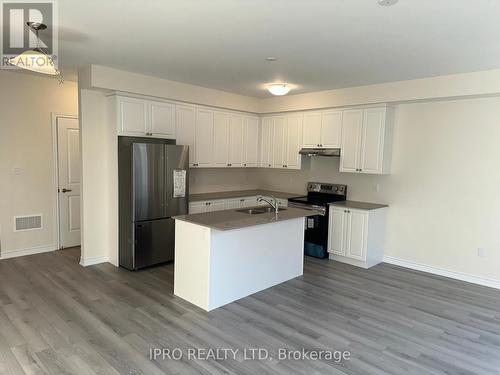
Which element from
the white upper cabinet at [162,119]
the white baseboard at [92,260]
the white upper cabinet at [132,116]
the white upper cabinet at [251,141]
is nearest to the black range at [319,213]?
the white upper cabinet at [251,141]

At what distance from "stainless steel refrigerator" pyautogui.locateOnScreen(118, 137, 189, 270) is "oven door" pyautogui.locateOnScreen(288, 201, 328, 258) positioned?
2.09 metres

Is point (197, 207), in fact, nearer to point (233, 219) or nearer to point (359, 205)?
point (233, 219)

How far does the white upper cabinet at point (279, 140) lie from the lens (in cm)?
644

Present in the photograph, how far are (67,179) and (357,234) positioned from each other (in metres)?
4.62

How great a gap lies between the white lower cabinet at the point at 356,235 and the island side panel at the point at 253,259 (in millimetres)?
963

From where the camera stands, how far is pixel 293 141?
627 cm

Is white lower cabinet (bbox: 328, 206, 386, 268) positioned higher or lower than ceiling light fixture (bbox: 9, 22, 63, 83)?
lower

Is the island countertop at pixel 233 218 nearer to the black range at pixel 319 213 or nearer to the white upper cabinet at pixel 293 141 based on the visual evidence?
the black range at pixel 319 213

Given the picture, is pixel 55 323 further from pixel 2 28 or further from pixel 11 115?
pixel 11 115

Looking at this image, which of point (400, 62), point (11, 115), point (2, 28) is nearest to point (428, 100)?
point (400, 62)

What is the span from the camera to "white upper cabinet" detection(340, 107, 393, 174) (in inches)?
202

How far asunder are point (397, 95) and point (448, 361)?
3368 mm

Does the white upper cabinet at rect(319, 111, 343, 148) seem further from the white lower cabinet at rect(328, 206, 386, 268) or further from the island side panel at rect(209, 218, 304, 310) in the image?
the island side panel at rect(209, 218, 304, 310)

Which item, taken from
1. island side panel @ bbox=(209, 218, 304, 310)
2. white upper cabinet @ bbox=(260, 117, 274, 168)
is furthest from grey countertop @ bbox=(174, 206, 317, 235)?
white upper cabinet @ bbox=(260, 117, 274, 168)
